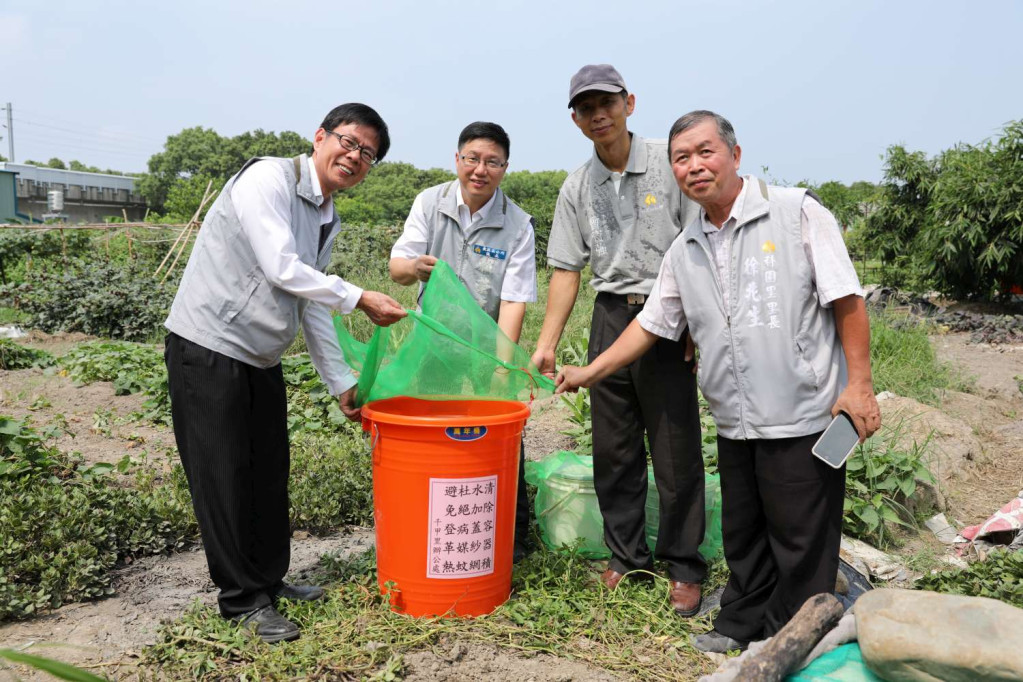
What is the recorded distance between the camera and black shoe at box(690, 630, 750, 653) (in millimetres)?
2781

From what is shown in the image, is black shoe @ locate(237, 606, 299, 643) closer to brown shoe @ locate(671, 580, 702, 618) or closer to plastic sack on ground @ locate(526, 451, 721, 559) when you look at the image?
plastic sack on ground @ locate(526, 451, 721, 559)

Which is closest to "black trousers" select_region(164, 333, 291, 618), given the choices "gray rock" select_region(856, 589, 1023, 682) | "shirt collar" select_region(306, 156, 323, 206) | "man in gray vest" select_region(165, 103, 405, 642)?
"man in gray vest" select_region(165, 103, 405, 642)

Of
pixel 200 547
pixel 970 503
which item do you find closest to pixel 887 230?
pixel 970 503

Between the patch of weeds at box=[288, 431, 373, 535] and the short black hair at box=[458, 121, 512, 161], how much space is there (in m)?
1.83

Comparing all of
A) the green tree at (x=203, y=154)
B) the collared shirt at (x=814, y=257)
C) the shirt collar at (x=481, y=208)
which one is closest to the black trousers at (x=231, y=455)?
the shirt collar at (x=481, y=208)

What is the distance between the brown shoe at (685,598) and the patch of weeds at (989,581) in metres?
0.77

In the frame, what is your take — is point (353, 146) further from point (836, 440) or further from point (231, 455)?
point (836, 440)

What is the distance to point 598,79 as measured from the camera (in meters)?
2.90

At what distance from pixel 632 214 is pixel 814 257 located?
2.82 ft

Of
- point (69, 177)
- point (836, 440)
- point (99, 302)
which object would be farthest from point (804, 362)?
point (69, 177)

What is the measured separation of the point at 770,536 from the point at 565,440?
2710 millimetres

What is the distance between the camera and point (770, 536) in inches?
103

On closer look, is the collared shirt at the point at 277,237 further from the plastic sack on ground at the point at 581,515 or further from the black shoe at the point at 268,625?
the plastic sack on ground at the point at 581,515

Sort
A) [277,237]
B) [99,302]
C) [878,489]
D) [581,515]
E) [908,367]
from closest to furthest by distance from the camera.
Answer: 1. [277,237]
2. [581,515]
3. [878,489]
4. [908,367]
5. [99,302]
